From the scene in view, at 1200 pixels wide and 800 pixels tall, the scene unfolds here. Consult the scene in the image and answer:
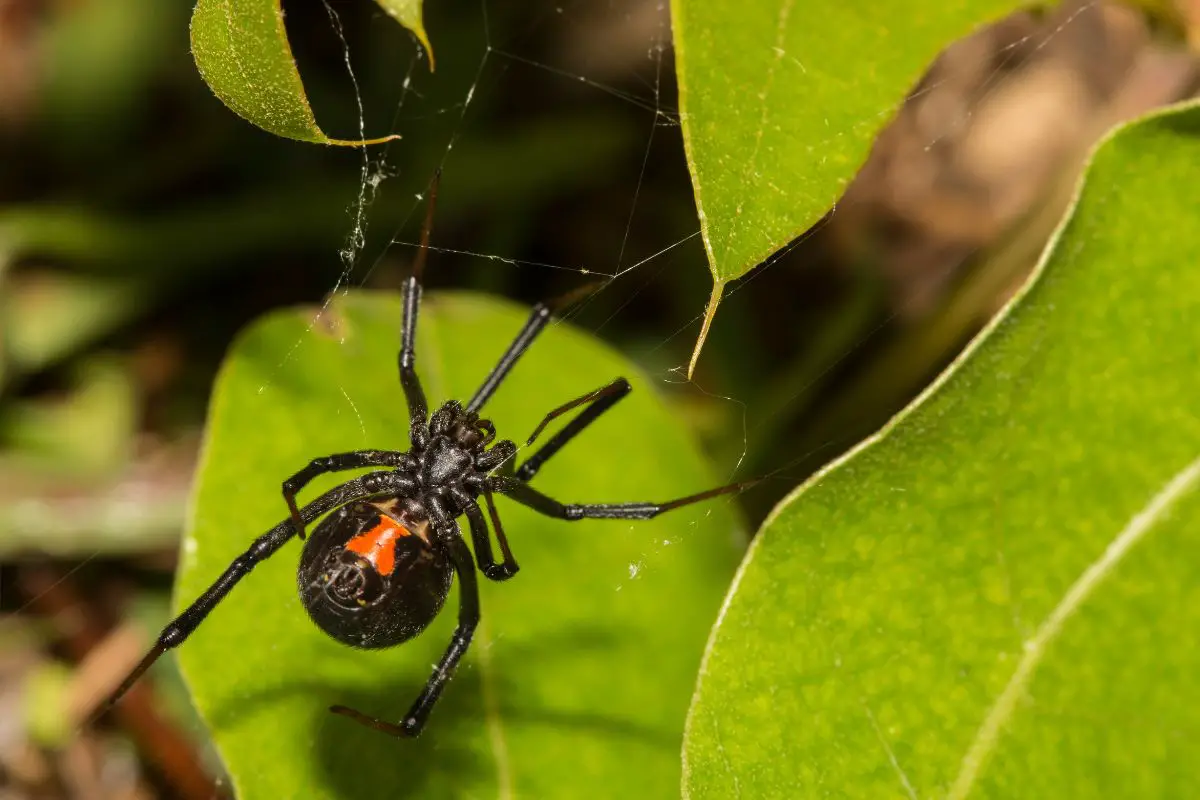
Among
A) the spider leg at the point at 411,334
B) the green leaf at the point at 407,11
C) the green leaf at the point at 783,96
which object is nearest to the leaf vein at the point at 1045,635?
the green leaf at the point at 783,96

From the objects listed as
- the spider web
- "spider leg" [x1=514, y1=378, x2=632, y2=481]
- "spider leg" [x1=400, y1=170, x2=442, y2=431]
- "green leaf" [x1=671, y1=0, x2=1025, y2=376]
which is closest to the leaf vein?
"green leaf" [x1=671, y1=0, x2=1025, y2=376]

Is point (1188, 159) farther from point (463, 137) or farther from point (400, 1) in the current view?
point (463, 137)

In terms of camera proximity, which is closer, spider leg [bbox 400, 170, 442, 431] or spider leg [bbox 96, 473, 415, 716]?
spider leg [bbox 96, 473, 415, 716]

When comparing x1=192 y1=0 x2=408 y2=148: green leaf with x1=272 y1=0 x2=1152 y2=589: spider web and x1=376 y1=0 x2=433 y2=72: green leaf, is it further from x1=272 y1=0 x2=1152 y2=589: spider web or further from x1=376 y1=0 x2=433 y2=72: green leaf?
x1=272 y1=0 x2=1152 y2=589: spider web

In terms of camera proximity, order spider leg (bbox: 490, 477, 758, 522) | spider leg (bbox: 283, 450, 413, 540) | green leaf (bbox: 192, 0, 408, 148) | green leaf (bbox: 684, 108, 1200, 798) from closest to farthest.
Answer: green leaf (bbox: 192, 0, 408, 148)
green leaf (bbox: 684, 108, 1200, 798)
spider leg (bbox: 283, 450, 413, 540)
spider leg (bbox: 490, 477, 758, 522)

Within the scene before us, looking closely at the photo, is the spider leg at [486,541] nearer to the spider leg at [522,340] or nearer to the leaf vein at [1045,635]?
the spider leg at [522,340]

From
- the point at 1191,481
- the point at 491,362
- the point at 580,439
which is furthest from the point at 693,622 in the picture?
the point at 1191,481
